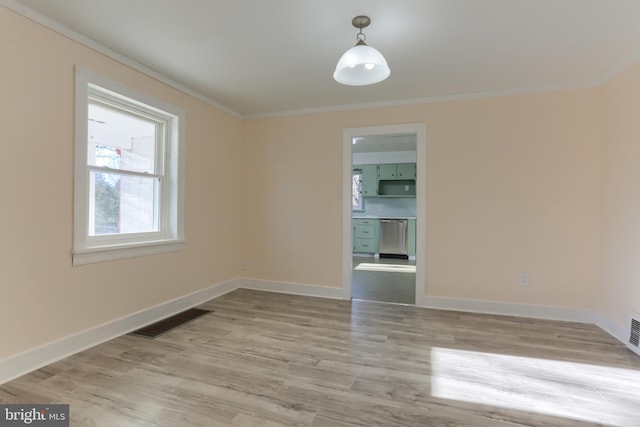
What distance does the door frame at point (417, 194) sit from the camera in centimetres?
367

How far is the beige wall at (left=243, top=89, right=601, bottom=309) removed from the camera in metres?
3.22

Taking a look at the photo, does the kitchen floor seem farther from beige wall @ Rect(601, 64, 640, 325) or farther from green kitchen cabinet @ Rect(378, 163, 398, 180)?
green kitchen cabinet @ Rect(378, 163, 398, 180)

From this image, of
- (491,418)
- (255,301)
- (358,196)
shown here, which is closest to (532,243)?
(491,418)

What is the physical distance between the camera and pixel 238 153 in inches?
175

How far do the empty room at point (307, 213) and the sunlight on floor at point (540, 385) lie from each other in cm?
2

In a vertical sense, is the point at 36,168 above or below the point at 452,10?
below

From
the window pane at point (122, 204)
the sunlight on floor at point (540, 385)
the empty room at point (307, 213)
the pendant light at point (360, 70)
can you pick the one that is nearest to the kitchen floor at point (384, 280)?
the empty room at point (307, 213)

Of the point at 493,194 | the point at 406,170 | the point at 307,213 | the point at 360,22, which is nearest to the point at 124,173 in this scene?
the point at 307,213

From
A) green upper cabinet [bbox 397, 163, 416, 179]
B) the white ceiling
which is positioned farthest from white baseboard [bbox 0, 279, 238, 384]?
green upper cabinet [bbox 397, 163, 416, 179]

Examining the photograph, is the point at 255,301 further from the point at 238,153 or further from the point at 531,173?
the point at 531,173

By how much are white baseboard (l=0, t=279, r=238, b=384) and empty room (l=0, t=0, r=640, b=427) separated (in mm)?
19

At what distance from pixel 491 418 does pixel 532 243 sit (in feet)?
7.42

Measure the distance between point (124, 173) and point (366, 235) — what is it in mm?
5622

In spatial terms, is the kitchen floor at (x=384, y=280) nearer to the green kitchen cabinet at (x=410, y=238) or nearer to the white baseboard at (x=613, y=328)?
the green kitchen cabinet at (x=410, y=238)
